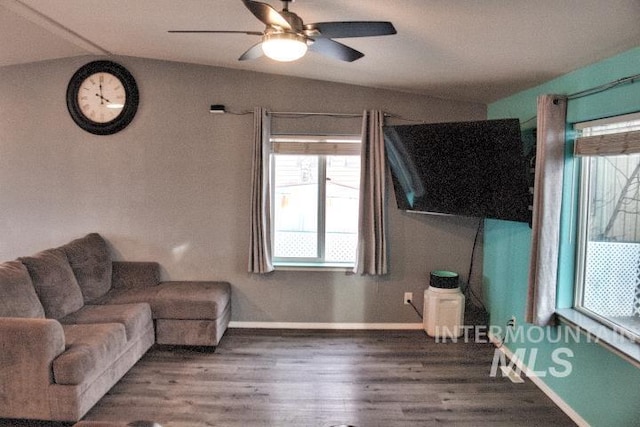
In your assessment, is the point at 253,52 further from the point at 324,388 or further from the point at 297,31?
the point at 324,388

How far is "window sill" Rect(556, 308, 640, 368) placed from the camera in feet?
7.43

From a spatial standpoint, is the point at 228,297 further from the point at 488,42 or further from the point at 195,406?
the point at 488,42

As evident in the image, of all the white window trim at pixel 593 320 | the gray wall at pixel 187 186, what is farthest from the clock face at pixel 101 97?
the white window trim at pixel 593 320

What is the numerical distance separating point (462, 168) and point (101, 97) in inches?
133

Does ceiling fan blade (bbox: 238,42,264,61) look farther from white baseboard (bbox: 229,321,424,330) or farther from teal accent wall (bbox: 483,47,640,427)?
white baseboard (bbox: 229,321,424,330)

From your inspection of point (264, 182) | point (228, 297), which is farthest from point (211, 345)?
point (264, 182)

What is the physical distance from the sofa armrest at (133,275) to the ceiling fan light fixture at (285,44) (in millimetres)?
2838

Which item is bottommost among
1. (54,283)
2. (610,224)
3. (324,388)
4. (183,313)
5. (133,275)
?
(324,388)

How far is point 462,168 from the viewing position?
3.45 metres

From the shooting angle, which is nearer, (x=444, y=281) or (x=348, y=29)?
(x=348, y=29)

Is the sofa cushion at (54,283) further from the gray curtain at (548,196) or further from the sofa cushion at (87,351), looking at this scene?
the gray curtain at (548,196)

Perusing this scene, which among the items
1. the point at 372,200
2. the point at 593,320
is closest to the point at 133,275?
the point at 372,200

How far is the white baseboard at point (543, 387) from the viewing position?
9.34ft

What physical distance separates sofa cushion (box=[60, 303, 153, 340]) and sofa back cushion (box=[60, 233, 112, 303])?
0.78ft
